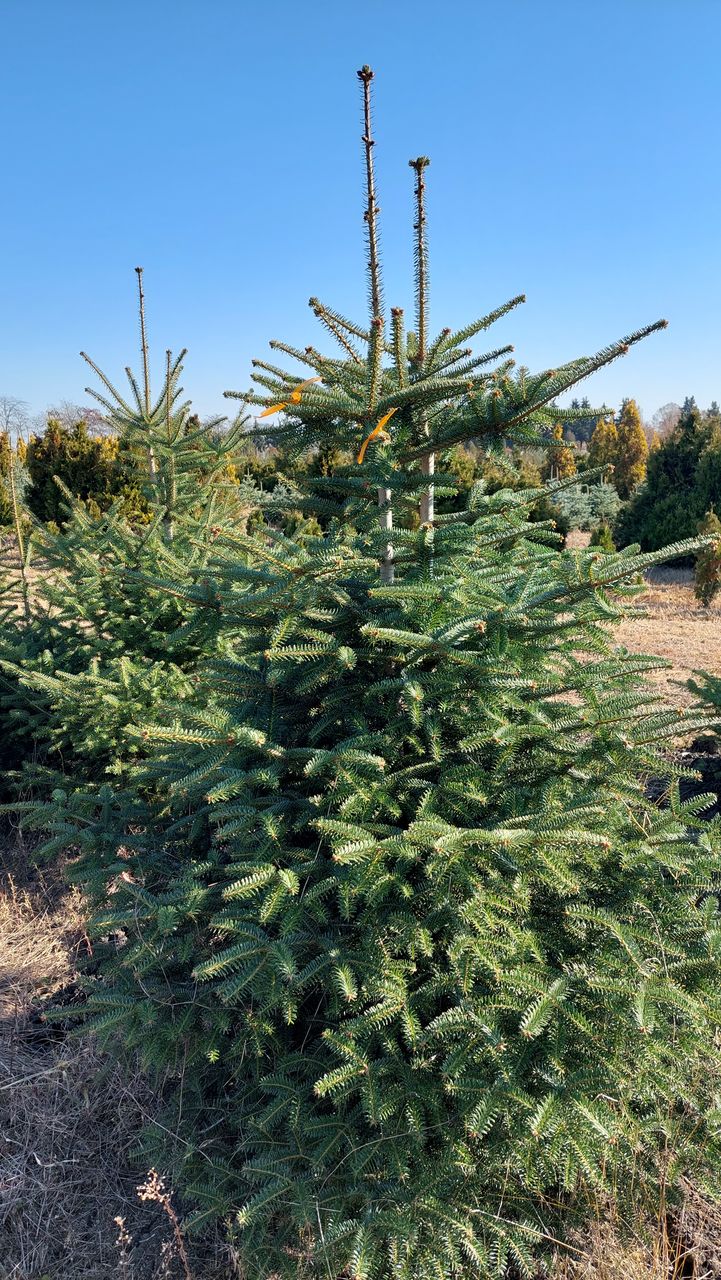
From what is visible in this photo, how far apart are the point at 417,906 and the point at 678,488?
13084mm

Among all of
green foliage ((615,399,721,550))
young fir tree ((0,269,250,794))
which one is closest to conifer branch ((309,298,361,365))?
young fir tree ((0,269,250,794))

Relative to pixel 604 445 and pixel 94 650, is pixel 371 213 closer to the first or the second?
pixel 94 650

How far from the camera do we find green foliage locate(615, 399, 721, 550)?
486 inches

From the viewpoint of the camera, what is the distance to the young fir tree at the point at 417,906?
184 cm

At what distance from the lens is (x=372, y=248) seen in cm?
204

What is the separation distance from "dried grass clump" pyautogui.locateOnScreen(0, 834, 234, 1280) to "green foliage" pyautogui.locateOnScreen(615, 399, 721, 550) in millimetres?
11372

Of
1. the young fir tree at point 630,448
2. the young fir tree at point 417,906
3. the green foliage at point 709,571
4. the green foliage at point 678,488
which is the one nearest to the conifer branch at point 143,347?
the young fir tree at point 417,906

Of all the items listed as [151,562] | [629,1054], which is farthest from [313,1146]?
[151,562]

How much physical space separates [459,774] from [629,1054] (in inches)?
33.3

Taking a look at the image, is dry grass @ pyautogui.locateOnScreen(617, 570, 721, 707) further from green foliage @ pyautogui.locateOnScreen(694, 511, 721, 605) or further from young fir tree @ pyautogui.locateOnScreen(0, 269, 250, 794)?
young fir tree @ pyautogui.locateOnScreen(0, 269, 250, 794)

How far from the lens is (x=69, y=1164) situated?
2.54 metres

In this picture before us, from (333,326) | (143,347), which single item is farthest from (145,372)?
(333,326)

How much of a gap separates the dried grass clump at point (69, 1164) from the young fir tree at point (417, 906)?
12.6 inches

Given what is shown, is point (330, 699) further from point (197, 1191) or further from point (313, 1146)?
point (197, 1191)
